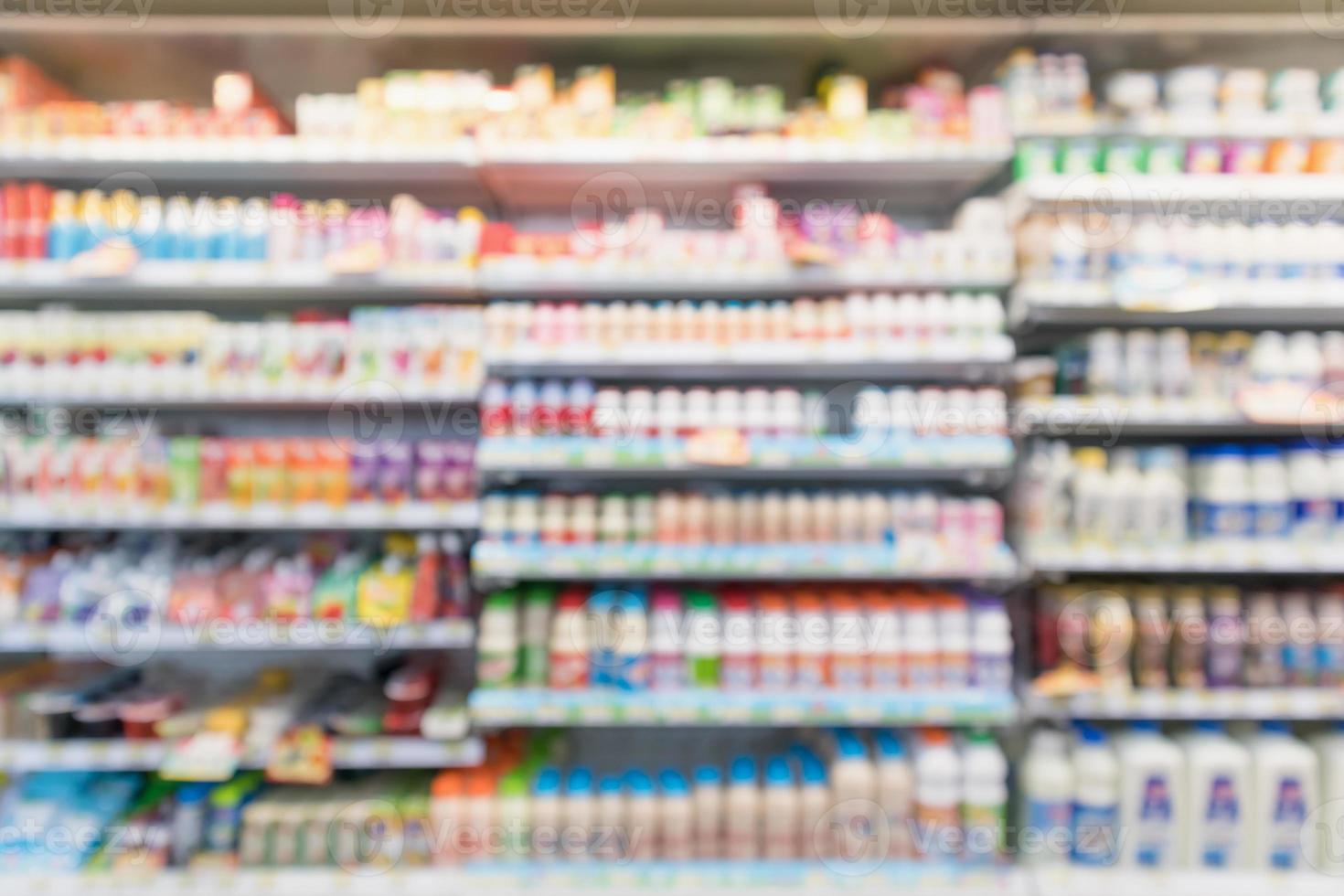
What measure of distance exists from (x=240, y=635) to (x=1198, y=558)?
2760 mm

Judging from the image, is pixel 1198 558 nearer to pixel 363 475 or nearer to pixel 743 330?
pixel 743 330

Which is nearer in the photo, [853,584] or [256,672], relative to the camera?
[853,584]

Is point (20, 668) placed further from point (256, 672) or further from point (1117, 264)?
point (1117, 264)

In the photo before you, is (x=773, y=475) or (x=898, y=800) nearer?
(x=898, y=800)

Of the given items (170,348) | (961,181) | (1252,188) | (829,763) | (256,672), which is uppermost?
(961,181)

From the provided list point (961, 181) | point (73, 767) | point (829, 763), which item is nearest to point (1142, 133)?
point (961, 181)

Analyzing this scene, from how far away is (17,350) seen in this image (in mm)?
2191

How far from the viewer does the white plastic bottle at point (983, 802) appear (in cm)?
214

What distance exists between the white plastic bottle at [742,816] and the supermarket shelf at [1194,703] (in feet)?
2.78

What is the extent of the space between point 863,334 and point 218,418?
7.17 feet

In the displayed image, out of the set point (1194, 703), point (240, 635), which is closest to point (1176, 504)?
point (1194, 703)

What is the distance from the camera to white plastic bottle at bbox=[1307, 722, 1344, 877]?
2.15 m

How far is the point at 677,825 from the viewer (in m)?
2.17

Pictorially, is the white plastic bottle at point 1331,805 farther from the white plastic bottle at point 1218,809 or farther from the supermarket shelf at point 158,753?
the supermarket shelf at point 158,753
